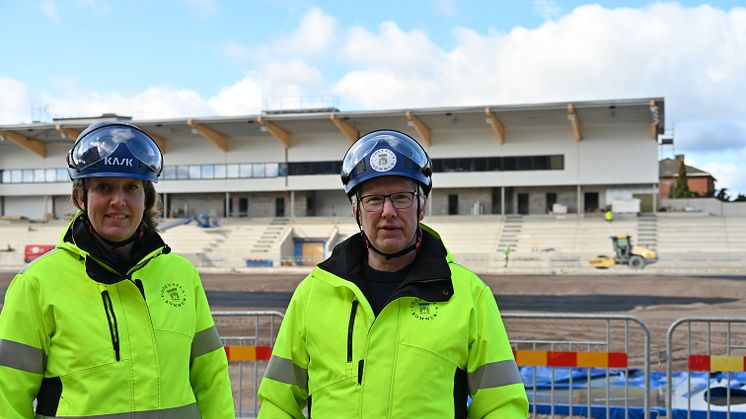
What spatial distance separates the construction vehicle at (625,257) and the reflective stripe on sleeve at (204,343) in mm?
31070

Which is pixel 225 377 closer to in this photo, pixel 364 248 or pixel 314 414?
pixel 314 414

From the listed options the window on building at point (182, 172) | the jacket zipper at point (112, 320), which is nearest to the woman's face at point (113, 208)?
the jacket zipper at point (112, 320)

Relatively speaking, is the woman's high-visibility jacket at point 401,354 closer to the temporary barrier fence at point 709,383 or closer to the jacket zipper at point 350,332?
the jacket zipper at point 350,332

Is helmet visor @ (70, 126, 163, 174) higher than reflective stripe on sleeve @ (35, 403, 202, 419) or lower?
higher

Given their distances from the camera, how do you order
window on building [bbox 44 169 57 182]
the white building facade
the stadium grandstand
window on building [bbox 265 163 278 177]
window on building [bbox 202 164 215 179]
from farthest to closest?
window on building [bbox 44 169 57 182] → window on building [bbox 202 164 215 179] → window on building [bbox 265 163 278 177] → the white building facade → the stadium grandstand

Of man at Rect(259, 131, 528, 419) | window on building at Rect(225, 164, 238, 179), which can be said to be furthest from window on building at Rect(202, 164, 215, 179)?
man at Rect(259, 131, 528, 419)

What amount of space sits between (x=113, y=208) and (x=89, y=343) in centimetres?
54

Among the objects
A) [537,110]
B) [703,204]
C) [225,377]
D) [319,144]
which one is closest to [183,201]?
[319,144]

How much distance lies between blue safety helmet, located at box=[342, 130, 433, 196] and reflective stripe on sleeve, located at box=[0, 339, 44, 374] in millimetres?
1338

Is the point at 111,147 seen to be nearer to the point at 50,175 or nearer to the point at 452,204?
the point at 452,204

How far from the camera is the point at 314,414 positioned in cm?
238

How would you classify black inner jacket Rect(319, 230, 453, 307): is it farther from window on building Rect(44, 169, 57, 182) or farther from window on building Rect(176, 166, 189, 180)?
window on building Rect(44, 169, 57, 182)

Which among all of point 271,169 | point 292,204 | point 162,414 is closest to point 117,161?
point 162,414

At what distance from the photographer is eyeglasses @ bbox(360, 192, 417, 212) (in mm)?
2479
